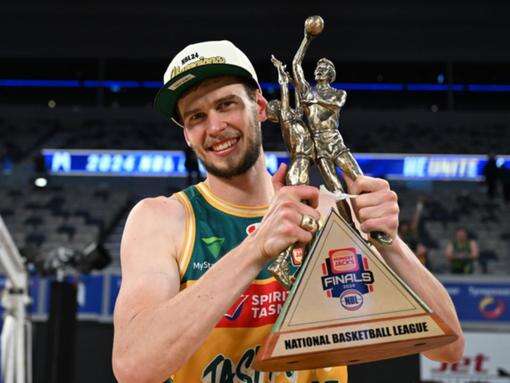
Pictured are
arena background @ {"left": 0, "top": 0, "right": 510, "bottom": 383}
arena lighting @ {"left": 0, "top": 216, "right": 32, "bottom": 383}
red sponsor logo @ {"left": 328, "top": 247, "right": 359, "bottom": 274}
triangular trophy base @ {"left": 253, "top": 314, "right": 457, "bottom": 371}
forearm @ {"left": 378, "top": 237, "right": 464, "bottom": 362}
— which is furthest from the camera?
arena background @ {"left": 0, "top": 0, "right": 510, "bottom": 383}

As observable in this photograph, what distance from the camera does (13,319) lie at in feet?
15.3

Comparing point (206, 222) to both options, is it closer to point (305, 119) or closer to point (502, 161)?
point (305, 119)

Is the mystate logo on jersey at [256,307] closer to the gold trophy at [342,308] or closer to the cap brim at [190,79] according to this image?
the gold trophy at [342,308]

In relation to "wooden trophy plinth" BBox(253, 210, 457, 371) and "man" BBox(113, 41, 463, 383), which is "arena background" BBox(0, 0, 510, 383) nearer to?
"man" BBox(113, 41, 463, 383)

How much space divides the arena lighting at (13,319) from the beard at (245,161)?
9.33 ft

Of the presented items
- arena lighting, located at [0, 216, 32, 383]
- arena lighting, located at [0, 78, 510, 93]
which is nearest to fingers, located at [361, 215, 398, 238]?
arena lighting, located at [0, 216, 32, 383]

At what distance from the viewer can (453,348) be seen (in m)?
1.88

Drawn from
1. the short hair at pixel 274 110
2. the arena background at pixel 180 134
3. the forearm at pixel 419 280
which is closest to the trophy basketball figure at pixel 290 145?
the short hair at pixel 274 110

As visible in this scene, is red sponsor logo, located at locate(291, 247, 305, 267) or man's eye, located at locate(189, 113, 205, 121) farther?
man's eye, located at locate(189, 113, 205, 121)

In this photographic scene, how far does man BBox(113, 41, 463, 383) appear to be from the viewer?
1563 millimetres

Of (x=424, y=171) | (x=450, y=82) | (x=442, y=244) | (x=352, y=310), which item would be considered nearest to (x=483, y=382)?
(x=352, y=310)

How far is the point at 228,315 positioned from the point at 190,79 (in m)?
0.56

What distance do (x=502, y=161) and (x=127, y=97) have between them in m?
10.1

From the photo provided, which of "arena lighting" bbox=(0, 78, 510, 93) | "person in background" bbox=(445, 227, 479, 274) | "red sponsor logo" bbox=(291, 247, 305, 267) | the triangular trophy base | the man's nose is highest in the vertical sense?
"arena lighting" bbox=(0, 78, 510, 93)
